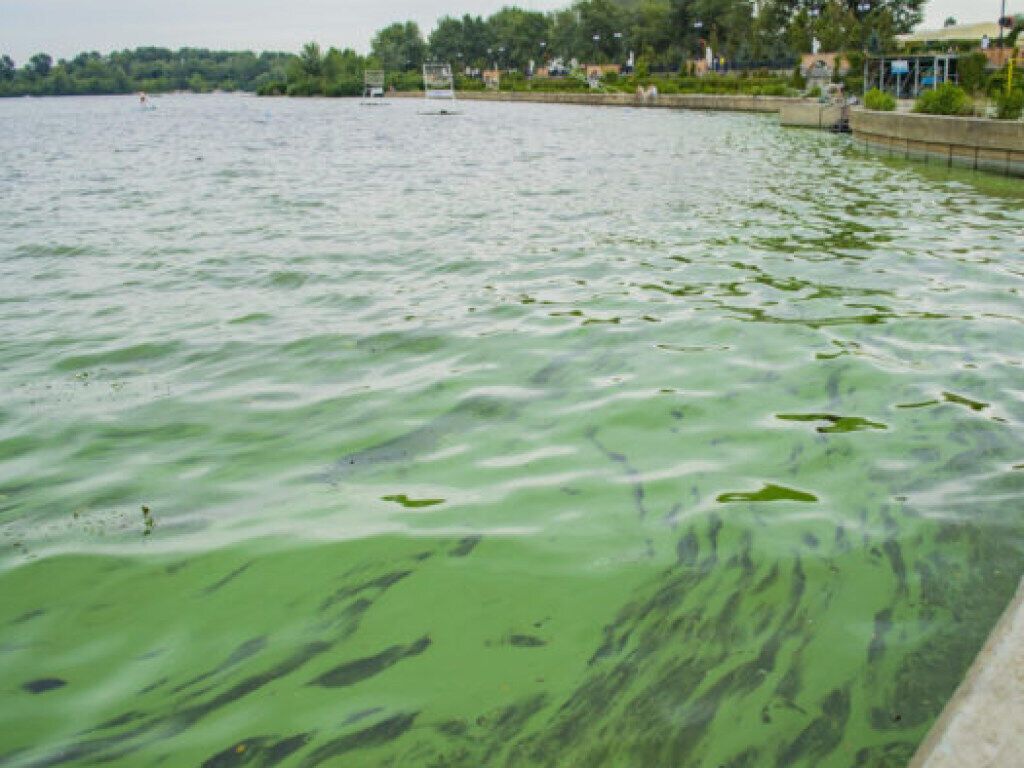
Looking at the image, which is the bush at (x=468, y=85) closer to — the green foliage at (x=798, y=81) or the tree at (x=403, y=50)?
the tree at (x=403, y=50)

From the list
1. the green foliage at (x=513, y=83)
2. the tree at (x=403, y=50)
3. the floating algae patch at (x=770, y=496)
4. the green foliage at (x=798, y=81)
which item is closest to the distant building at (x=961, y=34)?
the green foliage at (x=798, y=81)

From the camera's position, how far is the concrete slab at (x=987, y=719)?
165 cm

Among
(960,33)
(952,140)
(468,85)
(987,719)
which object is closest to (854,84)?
(960,33)

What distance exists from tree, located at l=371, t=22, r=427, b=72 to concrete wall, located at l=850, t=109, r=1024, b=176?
151937 millimetres

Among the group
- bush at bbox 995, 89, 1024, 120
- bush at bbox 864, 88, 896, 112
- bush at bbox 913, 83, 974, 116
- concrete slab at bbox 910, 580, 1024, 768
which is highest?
bush at bbox 864, 88, 896, 112

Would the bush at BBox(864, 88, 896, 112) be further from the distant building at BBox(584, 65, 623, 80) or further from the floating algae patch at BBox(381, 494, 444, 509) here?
the distant building at BBox(584, 65, 623, 80)

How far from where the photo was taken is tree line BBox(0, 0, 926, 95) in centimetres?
7588

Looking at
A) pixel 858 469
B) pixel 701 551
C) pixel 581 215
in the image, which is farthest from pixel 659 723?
pixel 581 215

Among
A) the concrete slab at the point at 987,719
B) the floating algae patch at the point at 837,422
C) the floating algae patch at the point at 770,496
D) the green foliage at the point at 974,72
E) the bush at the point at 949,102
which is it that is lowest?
the floating algae patch at the point at 770,496

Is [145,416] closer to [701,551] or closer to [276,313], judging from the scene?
[276,313]

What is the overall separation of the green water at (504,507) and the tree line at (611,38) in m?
47.9

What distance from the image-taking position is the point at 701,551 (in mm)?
3240

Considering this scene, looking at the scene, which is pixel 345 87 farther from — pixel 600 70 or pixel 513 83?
pixel 600 70

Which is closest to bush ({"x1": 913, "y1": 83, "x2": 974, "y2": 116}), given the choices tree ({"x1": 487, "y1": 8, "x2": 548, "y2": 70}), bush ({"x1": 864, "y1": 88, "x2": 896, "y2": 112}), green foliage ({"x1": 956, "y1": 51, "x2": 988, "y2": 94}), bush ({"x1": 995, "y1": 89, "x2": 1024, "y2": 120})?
bush ({"x1": 995, "y1": 89, "x2": 1024, "y2": 120})
